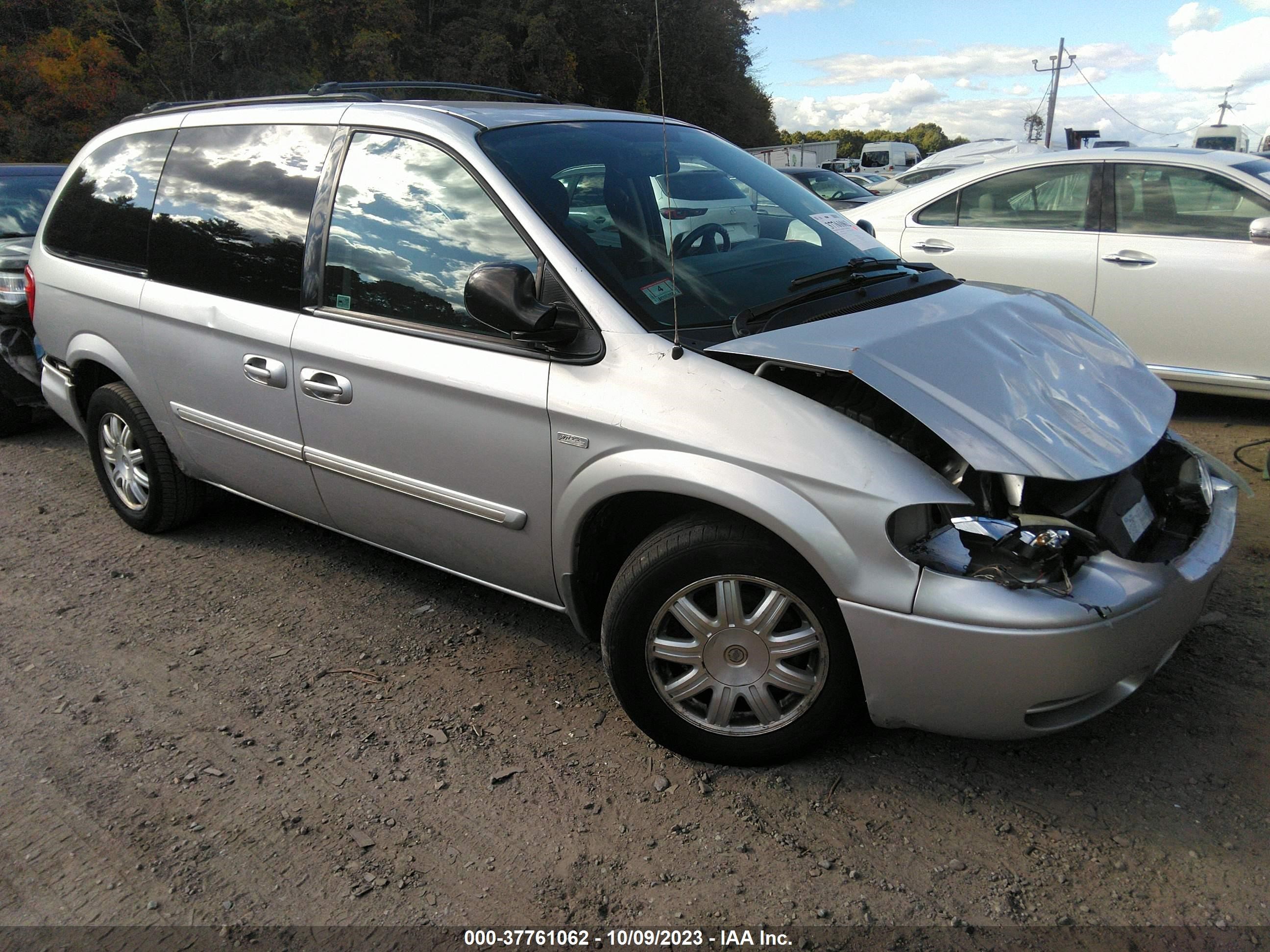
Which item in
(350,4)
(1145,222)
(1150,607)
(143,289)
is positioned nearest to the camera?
(1150,607)

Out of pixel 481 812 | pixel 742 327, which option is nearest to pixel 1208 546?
pixel 742 327

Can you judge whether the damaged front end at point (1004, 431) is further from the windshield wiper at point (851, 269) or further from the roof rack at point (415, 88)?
the roof rack at point (415, 88)

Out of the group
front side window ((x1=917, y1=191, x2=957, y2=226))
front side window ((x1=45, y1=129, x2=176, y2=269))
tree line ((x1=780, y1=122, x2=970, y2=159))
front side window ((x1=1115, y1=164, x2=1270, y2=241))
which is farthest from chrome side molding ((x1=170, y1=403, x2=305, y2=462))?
tree line ((x1=780, y1=122, x2=970, y2=159))

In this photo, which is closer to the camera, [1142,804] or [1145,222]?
[1142,804]

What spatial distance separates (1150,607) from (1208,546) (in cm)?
41

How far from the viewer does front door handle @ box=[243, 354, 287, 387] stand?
3.43 m

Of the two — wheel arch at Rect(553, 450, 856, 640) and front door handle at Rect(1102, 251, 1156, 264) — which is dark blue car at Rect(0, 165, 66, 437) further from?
front door handle at Rect(1102, 251, 1156, 264)

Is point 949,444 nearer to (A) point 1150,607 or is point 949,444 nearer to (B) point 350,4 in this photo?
(A) point 1150,607

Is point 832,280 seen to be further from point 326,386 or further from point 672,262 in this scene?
point 326,386

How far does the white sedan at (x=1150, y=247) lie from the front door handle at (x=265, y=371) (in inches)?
117

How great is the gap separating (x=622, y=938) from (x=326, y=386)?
202 centimetres

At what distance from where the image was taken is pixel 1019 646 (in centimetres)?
223

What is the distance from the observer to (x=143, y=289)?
3992 millimetres

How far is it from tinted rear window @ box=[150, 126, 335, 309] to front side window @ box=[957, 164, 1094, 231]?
435 cm
